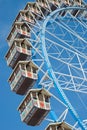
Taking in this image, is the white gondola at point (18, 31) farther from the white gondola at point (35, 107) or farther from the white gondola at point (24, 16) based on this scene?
the white gondola at point (35, 107)

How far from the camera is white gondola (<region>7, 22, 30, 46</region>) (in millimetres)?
32656

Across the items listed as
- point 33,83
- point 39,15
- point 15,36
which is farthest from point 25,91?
point 39,15

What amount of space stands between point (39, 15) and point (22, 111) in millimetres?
8719

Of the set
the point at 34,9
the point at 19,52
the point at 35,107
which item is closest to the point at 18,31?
the point at 19,52

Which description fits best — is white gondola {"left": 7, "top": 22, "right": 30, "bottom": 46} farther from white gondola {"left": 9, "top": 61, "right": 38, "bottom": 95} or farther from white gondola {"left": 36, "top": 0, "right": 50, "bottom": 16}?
white gondola {"left": 9, "top": 61, "right": 38, "bottom": 95}

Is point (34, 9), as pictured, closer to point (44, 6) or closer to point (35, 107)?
point (44, 6)

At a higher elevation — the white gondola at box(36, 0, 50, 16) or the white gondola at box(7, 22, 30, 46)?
the white gondola at box(36, 0, 50, 16)

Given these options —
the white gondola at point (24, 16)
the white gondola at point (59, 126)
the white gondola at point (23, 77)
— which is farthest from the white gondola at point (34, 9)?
the white gondola at point (59, 126)

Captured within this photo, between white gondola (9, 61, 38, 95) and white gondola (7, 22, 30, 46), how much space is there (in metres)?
3.63

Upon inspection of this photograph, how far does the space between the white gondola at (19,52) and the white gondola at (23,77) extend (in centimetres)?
129

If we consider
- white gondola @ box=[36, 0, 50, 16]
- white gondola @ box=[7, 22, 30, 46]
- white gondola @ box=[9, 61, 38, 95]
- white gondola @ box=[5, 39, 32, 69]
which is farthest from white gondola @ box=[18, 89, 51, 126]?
white gondola @ box=[36, 0, 50, 16]

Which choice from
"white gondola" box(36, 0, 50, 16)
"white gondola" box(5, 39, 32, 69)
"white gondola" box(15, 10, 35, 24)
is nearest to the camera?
"white gondola" box(5, 39, 32, 69)

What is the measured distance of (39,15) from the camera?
34469 millimetres

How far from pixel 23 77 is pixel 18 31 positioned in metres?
4.97
